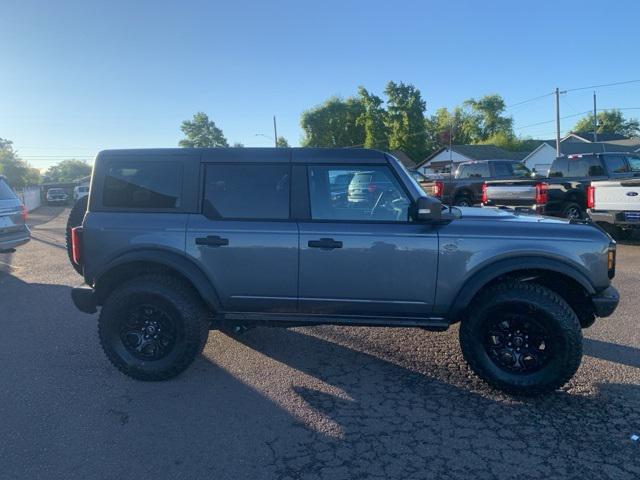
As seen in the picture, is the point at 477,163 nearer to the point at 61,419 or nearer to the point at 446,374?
the point at 446,374

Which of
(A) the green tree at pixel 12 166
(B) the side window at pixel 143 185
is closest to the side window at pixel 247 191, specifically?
(B) the side window at pixel 143 185

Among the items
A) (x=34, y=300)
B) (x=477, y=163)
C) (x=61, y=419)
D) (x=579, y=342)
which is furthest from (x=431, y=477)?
(x=477, y=163)

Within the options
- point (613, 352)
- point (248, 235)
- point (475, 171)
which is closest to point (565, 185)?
point (475, 171)

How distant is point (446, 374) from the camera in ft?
12.8

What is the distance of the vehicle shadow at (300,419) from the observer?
273cm

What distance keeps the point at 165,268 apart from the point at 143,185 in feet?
2.47

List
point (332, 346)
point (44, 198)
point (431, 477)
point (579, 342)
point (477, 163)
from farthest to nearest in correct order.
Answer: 1. point (44, 198)
2. point (477, 163)
3. point (332, 346)
4. point (579, 342)
5. point (431, 477)

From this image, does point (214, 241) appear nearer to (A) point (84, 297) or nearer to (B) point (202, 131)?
(A) point (84, 297)

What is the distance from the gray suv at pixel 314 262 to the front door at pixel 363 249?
0.01 meters

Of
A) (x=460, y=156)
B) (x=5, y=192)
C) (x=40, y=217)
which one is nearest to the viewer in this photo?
(x=5, y=192)

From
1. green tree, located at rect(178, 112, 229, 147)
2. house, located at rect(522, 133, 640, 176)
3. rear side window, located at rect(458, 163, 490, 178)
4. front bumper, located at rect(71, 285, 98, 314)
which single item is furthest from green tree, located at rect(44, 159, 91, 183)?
front bumper, located at rect(71, 285, 98, 314)

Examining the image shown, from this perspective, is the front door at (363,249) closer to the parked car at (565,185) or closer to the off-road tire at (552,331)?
the off-road tire at (552,331)

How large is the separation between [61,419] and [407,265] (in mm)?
2838

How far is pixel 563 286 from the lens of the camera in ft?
12.3
